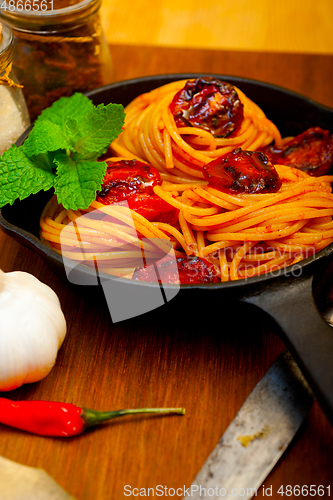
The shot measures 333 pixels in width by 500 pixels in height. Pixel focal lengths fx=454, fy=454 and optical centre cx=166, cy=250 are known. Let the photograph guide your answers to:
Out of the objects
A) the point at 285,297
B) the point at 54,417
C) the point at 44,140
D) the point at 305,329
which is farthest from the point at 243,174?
the point at 54,417

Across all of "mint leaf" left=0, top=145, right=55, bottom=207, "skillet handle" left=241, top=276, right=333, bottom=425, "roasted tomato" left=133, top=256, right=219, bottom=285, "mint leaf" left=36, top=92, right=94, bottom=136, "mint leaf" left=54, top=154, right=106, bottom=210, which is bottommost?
"skillet handle" left=241, top=276, right=333, bottom=425

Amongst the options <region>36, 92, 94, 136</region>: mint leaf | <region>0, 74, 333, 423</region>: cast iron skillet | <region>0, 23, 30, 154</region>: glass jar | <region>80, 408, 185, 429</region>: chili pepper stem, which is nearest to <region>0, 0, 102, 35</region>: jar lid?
<region>0, 23, 30, 154</region>: glass jar

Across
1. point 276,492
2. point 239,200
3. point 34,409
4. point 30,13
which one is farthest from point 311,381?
point 30,13

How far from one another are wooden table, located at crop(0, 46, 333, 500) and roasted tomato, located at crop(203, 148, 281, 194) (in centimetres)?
46

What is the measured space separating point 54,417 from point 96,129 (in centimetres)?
102

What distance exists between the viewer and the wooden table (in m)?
1.28

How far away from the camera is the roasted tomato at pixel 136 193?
1.65 m

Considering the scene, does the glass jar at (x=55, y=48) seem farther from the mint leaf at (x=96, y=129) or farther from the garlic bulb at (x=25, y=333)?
the garlic bulb at (x=25, y=333)

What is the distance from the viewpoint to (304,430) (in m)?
1.35

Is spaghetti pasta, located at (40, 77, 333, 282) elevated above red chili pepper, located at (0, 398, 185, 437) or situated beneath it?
elevated above

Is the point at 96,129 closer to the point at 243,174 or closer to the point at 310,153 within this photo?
the point at 243,174

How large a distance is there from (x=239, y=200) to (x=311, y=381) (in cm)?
67

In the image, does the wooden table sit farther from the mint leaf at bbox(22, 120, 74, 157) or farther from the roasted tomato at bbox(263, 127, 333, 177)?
the roasted tomato at bbox(263, 127, 333, 177)

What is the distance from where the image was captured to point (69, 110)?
76.1 inches
